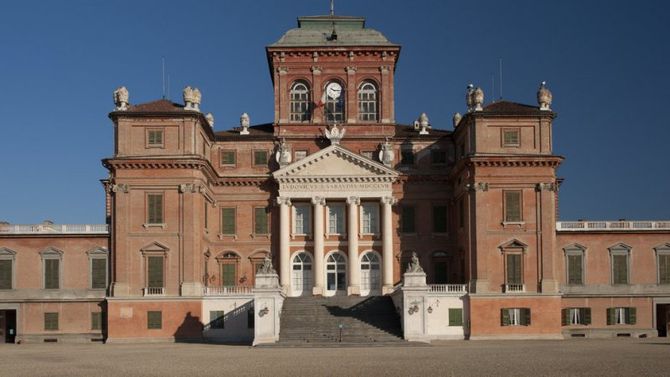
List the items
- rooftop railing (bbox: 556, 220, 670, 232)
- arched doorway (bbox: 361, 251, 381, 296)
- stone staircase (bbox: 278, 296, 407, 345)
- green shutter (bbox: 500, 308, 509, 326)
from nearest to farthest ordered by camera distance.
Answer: stone staircase (bbox: 278, 296, 407, 345) < green shutter (bbox: 500, 308, 509, 326) < rooftop railing (bbox: 556, 220, 670, 232) < arched doorway (bbox: 361, 251, 381, 296)

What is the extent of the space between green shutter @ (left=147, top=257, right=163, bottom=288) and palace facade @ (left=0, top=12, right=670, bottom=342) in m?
0.12

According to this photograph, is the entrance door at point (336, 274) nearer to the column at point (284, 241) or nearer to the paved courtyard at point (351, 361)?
the column at point (284, 241)

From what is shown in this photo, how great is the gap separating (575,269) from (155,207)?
2672 centimetres

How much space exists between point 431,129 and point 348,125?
5986 mm

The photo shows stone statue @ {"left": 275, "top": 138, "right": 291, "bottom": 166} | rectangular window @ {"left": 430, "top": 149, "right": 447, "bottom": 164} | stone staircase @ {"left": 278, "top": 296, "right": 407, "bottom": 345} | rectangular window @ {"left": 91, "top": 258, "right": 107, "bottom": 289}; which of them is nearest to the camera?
stone staircase @ {"left": 278, "top": 296, "right": 407, "bottom": 345}

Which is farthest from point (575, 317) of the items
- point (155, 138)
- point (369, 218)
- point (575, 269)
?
point (155, 138)

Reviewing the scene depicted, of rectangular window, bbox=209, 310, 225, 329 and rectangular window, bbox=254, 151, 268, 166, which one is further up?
rectangular window, bbox=254, 151, 268, 166

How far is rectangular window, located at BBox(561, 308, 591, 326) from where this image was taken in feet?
205

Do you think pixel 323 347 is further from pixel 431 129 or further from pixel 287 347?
pixel 431 129

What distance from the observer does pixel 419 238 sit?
2596 inches

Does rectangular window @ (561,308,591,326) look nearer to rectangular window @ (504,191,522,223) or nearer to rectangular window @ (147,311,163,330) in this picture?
rectangular window @ (504,191,522,223)

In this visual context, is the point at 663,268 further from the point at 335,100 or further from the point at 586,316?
the point at 335,100

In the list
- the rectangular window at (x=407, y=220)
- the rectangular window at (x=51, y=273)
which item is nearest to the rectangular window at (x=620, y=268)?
the rectangular window at (x=407, y=220)

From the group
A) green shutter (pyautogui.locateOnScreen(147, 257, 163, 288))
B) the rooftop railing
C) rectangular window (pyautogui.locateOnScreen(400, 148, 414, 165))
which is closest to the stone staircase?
green shutter (pyautogui.locateOnScreen(147, 257, 163, 288))
